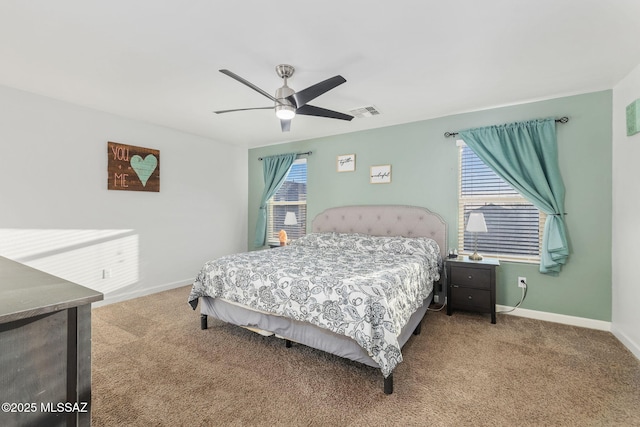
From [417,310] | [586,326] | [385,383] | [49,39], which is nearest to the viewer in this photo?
[385,383]

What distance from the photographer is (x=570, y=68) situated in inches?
101

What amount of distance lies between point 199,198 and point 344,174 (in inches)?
97.2

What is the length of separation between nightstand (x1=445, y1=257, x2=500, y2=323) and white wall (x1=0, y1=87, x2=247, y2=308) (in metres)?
3.88

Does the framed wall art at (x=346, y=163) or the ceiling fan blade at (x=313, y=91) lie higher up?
the ceiling fan blade at (x=313, y=91)

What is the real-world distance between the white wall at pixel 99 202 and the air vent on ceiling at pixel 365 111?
107 inches

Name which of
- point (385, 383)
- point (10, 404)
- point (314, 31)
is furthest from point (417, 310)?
point (10, 404)

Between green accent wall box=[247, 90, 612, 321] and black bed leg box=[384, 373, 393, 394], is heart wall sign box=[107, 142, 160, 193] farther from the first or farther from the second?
black bed leg box=[384, 373, 393, 394]

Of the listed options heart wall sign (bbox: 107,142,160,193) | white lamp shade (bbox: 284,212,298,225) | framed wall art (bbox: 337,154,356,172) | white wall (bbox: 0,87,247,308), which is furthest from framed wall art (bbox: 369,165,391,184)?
heart wall sign (bbox: 107,142,160,193)

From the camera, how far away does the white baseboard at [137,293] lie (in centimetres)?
374

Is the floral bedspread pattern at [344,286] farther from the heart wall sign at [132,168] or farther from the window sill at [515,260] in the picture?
the heart wall sign at [132,168]

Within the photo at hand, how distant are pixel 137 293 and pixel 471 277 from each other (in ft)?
14.2

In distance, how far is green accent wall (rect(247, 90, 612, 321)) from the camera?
301 cm

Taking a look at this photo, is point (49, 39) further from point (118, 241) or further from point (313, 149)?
point (313, 149)

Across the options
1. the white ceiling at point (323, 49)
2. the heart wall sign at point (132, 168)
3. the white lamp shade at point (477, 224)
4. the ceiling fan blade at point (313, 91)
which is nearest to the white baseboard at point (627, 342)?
the white lamp shade at point (477, 224)
